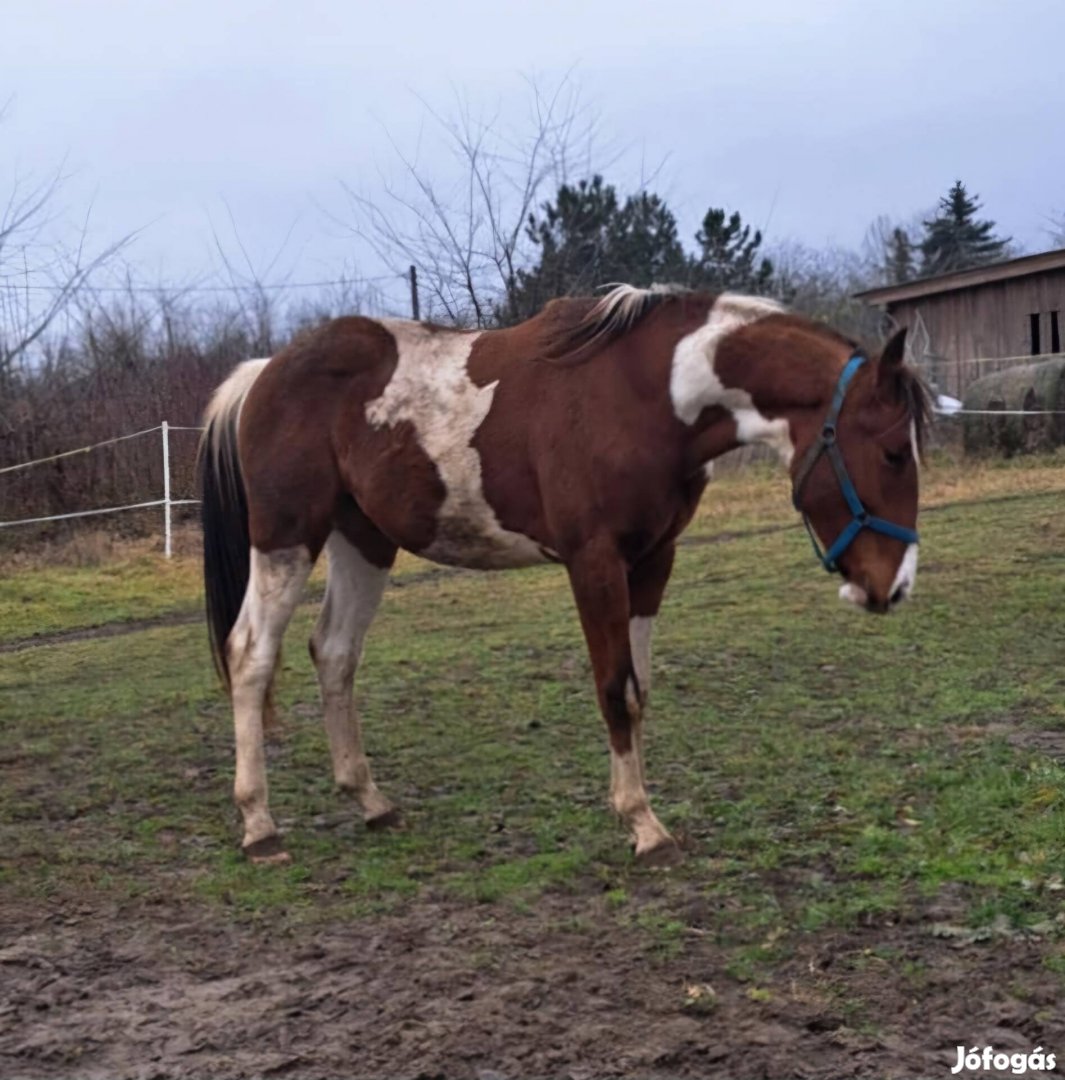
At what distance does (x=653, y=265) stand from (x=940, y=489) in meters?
9.08

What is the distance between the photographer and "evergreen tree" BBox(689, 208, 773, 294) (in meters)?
24.5

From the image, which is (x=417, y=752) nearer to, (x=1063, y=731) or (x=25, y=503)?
(x=1063, y=731)

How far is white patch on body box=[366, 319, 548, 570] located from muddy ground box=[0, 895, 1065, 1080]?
4.54 ft

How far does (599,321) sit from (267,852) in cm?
220

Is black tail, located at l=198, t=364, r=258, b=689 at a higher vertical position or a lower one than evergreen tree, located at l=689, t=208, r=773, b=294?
lower

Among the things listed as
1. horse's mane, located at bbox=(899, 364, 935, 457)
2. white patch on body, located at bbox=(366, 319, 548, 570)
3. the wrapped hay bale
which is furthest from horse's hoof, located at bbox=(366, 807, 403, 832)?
the wrapped hay bale

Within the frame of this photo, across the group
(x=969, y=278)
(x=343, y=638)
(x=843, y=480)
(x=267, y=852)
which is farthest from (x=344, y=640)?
(x=969, y=278)

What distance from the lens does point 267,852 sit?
4.46 meters

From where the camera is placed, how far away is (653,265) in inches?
947

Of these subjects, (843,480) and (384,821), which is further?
(384,821)

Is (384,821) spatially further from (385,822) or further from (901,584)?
(901,584)

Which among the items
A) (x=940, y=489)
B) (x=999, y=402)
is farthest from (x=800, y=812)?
(x=999, y=402)

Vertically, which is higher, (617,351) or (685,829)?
(617,351)

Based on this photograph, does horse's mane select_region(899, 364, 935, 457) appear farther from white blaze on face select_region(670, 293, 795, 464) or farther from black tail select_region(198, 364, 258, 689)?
black tail select_region(198, 364, 258, 689)
